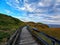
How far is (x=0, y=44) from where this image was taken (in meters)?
14.8

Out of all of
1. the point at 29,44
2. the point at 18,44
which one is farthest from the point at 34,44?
the point at 18,44

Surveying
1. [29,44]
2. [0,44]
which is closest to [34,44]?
[29,44]

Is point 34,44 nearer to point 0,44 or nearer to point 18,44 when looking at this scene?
point 18,44

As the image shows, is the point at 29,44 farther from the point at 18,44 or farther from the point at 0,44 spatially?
the point at 0,44

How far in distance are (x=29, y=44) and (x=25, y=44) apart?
0.35 meters

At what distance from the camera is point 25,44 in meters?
14.7

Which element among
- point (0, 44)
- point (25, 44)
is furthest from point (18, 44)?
point (0, 44)

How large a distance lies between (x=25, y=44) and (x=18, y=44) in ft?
2.00

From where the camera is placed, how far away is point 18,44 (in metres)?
14.8

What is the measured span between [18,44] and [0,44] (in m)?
1.57

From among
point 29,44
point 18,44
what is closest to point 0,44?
point 18,44

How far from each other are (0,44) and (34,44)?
9.72 ft

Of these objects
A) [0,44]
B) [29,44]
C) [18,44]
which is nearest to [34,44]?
[29,44]

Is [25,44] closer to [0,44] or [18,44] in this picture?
[18,44]
